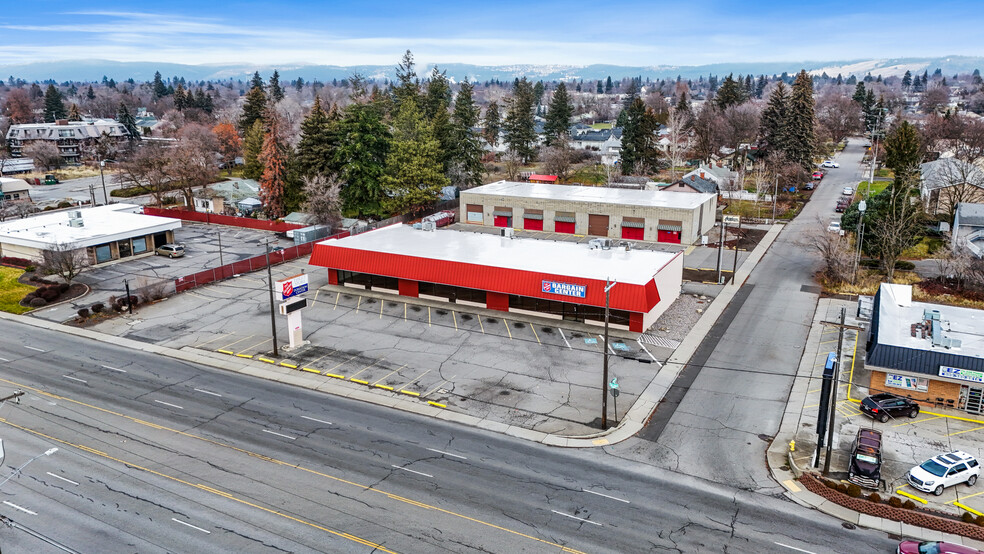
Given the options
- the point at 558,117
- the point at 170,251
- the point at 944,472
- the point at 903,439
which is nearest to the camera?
the point at 944,472

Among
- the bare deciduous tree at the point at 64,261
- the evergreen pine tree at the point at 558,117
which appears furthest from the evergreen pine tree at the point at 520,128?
the bare deciduous tree at the point at 64,261

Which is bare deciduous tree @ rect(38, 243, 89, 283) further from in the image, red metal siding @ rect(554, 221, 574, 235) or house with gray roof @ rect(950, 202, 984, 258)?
house with gray roof @ rect(950, 202, 984, 258)

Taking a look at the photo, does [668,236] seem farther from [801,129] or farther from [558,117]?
[558,117]

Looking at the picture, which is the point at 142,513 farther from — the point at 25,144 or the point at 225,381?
the point at 25,144

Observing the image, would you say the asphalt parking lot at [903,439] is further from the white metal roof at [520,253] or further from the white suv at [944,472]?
the white metal roof at [520,253]

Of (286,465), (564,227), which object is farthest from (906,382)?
(564,227)

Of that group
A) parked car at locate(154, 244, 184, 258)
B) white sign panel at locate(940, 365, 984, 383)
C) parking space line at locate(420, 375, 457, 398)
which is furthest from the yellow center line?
parked car at locate(154, 244, 184, 258)
